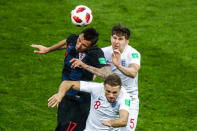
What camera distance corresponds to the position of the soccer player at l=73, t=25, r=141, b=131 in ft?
37.4

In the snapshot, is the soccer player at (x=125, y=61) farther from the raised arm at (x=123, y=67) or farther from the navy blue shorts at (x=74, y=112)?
the navy blue shorts at (x=74, y=112)

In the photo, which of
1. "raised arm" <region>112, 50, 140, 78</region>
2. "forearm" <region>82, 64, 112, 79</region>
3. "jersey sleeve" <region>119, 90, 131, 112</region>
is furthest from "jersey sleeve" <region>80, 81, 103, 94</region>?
"raised arm" <region>112, 50, 140, 78</region>

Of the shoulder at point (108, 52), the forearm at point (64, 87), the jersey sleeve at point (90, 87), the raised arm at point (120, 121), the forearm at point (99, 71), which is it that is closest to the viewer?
the raised arm at point (120, 121)

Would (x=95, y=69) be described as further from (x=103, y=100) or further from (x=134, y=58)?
(x=134, y=58)

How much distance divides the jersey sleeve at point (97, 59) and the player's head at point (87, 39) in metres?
0.15

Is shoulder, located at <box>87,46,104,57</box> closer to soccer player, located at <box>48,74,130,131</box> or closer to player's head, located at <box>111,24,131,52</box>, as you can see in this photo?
player's head, located at <box>111,24,131,52</box>

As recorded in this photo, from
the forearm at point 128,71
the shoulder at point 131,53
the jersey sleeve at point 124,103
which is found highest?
the shoulder at point 131,53

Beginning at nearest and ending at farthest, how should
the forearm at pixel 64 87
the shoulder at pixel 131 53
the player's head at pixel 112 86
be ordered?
the player's head at pixel 112 86
the forearm at pixel 64 87
the shoulder at pixel 131 53

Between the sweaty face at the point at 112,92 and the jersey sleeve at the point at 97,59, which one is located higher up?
the jersey sleeve at the point at 97,59

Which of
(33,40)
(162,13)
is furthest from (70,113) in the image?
(162,13)

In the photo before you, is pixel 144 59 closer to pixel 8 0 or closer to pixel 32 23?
pixel 32 23

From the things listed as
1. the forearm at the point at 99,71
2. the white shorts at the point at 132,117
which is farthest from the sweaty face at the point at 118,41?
the white shorts at the point at 132,117

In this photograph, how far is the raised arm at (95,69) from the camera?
36.4ft

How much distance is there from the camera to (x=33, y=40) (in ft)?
65.7
